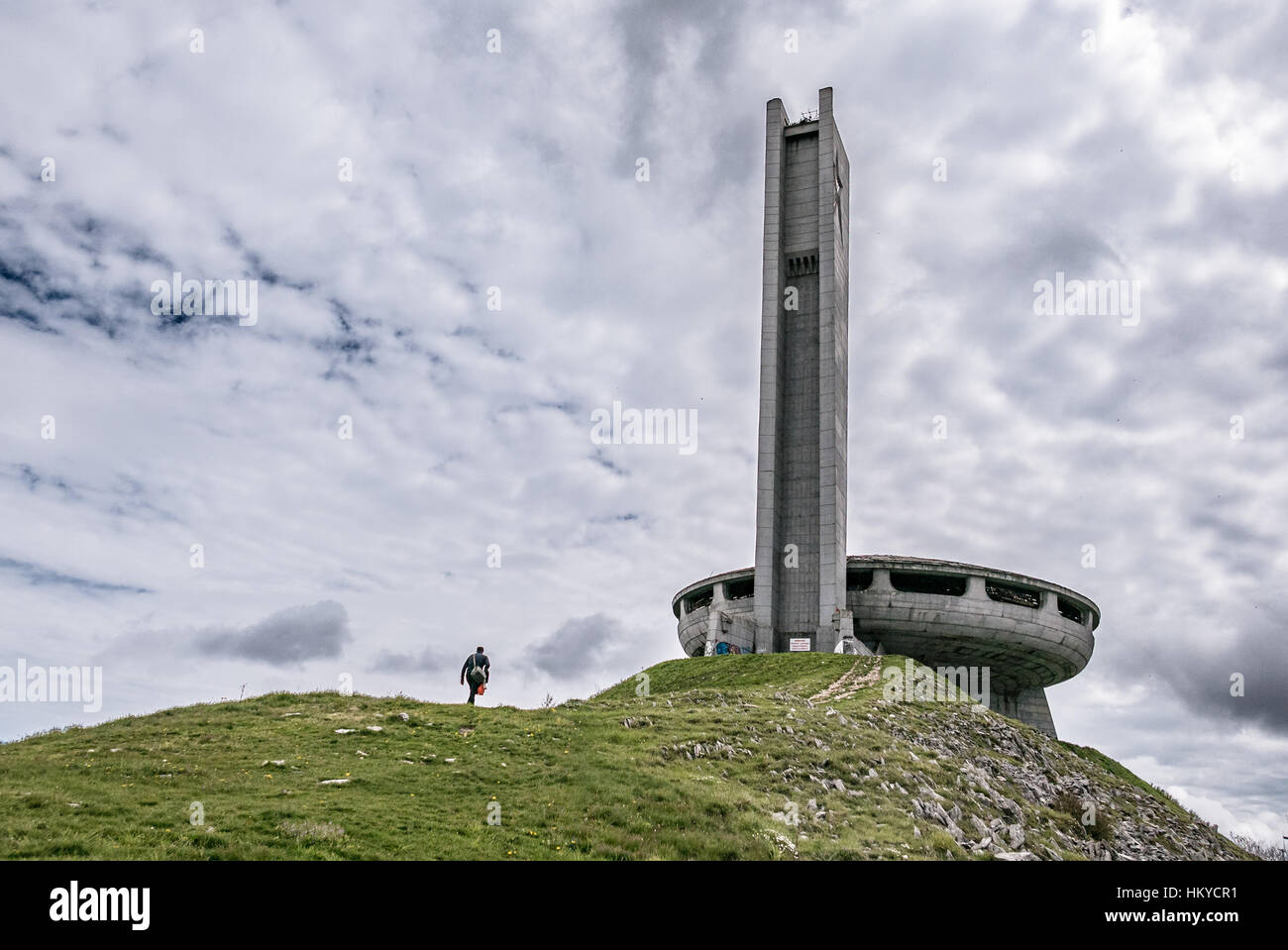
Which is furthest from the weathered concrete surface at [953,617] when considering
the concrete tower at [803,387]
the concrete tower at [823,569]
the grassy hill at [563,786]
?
the grassy hill at [563,786]

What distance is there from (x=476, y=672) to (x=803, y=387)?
132ft

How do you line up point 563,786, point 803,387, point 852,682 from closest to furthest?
point 563,786
point 852,682
point 803,387

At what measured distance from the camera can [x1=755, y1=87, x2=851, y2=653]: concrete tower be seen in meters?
61.2

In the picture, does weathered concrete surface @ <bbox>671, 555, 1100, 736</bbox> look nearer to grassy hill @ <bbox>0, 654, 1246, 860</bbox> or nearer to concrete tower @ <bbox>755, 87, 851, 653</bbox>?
concrete tower @ <bbox>755, 87, 851, 653</bbox>

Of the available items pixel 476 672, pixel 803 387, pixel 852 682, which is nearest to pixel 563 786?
pixel 476 672

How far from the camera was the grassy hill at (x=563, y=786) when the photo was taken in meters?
16.9

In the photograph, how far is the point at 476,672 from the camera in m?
32.6

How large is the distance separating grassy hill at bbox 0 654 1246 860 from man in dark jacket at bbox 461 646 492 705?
1922mm

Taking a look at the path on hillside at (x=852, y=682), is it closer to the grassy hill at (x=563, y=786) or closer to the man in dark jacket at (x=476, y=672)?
the grassy hill at (x=563, y=786)

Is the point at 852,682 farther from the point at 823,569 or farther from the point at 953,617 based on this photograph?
the point at 953,617

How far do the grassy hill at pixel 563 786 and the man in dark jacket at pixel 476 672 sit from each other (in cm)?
192

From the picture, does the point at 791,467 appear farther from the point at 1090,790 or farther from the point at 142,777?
the point at 142,777

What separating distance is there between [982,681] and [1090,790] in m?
34.5
